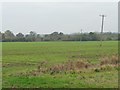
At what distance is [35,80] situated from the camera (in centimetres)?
1121

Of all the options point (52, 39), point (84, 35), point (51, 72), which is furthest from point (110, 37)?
point (51, 72)

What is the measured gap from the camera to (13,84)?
10.4m

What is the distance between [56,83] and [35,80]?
3.49 feet

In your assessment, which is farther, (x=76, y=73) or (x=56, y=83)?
(x=76, y=73)

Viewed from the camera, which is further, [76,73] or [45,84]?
[76,73]

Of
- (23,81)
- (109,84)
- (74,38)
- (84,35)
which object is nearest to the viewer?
(109,84)

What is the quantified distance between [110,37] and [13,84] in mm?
106602

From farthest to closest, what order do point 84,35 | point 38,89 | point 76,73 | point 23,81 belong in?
point 84,35 → point 76,73 → point 23,81 → point 38,89

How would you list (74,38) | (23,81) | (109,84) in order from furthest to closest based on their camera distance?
(74,38) → (23,81) → (109,84)

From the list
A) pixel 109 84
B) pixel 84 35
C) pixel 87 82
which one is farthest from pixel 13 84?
pixel 84 35

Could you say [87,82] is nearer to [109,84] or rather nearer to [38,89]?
[109,84]

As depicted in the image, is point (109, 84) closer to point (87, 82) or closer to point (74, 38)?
point (87, 82)

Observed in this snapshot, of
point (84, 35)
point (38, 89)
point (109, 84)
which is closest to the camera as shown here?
point (38, 89)

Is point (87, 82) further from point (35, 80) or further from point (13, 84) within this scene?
point (13, 84)
